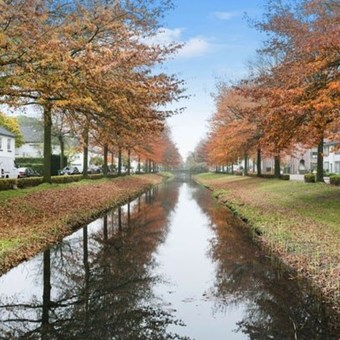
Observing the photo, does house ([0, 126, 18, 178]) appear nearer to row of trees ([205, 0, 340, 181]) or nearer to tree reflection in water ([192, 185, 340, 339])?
row of trees ([205, 0, 340, 181])

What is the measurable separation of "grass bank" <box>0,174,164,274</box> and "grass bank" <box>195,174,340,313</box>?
6.33m

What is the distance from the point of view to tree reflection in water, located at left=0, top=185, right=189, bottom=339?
6727mm

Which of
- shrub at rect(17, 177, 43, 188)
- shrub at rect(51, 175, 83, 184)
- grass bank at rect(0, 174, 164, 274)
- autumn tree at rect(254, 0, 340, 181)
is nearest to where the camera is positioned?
grass bank at rect(0, 174, 164, 274)

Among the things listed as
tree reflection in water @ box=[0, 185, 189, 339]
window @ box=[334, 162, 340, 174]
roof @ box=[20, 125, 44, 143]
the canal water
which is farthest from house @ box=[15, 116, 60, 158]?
tree reflection in water @ box=[0, 185, 189, 339]

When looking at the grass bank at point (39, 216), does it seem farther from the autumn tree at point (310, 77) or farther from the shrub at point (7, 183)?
the autumn tree at point (310, 77)

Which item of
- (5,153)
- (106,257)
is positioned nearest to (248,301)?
(106,257)

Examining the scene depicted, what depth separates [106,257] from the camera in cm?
1209

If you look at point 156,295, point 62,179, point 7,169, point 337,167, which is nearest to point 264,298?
point 156,295

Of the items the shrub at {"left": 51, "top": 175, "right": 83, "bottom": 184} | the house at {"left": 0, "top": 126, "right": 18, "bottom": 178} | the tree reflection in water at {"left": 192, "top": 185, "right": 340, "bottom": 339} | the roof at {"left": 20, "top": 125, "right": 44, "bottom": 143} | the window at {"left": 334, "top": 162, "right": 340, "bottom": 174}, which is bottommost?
the tree reflection in water at {"left": 192, "top": 185, "right": 340, "bottom": 339}

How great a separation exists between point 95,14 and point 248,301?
12.6 metres

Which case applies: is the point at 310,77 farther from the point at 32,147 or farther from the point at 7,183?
the point at 32,147

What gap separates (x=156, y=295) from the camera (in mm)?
8672

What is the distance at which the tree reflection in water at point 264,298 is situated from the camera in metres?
6.77

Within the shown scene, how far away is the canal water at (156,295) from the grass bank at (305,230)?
40 centimetres
